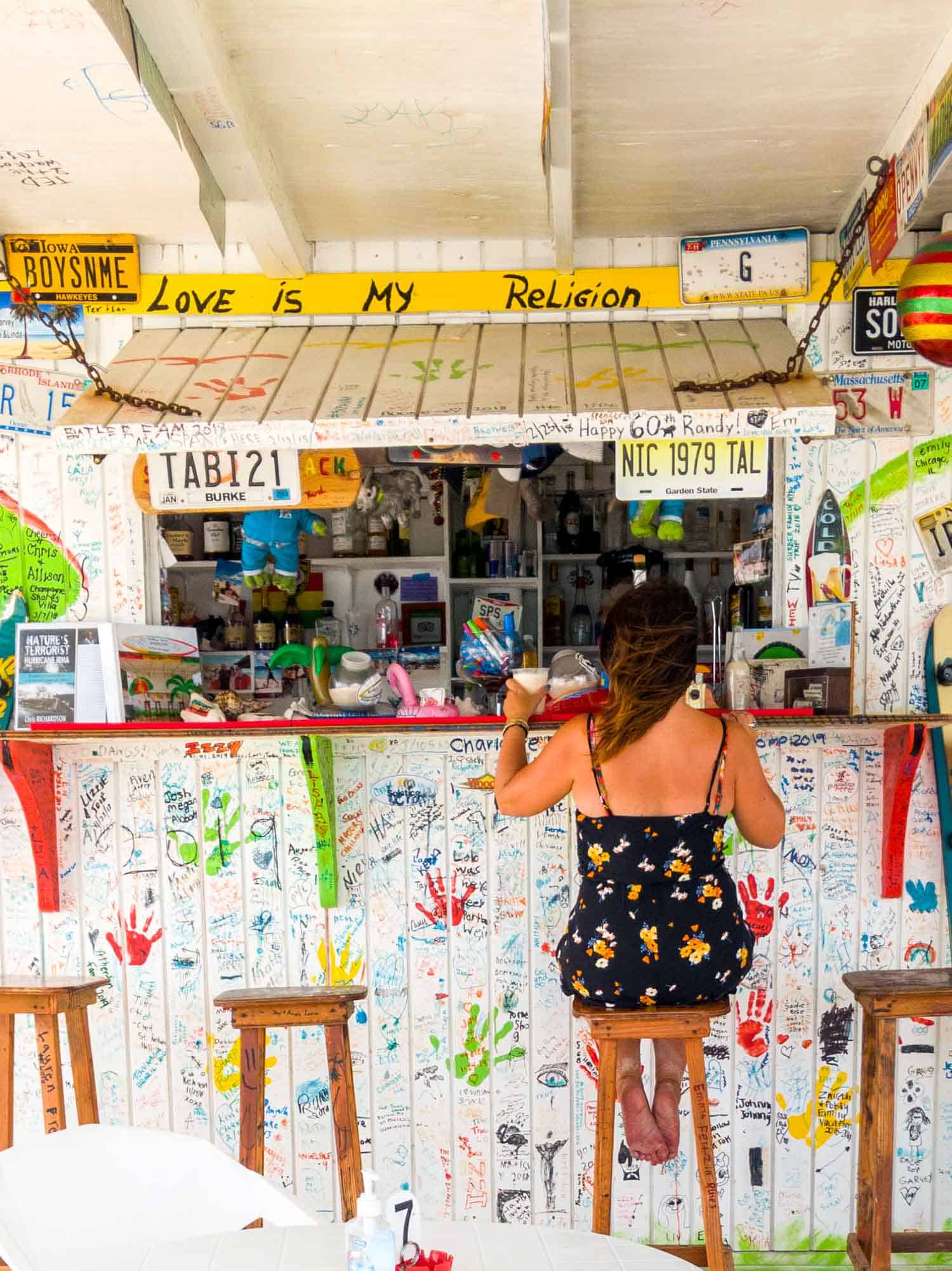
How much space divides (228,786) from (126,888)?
479 millimetres

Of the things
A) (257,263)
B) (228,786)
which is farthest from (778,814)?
(257,263)

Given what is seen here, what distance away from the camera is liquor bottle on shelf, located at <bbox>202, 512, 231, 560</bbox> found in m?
5.56

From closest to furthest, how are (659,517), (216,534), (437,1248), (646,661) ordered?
(437,1248) → (646,661) → (659,517) → (216,534)

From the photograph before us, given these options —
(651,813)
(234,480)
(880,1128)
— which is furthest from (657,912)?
(234,480)

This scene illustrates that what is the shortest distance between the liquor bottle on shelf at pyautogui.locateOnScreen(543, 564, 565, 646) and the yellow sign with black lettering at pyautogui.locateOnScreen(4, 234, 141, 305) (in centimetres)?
319

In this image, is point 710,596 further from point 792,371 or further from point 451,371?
point 451,371

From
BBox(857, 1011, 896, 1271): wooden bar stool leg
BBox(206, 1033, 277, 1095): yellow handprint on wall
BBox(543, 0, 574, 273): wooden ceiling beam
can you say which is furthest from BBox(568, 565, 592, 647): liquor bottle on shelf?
BBox(857, 1011, 896, 1271): wooden bar stool leg

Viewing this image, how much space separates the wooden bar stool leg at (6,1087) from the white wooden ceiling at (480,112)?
229cm

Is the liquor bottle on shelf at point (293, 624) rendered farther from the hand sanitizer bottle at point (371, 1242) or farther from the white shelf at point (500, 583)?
the hand sanitizer bottle at point (371, 1242)

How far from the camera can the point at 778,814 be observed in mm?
2785

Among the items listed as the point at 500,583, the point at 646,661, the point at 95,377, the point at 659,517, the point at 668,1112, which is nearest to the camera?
the point at 646,661

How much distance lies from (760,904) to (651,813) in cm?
112

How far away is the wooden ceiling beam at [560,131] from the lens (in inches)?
86.5

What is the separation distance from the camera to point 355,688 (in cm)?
354
